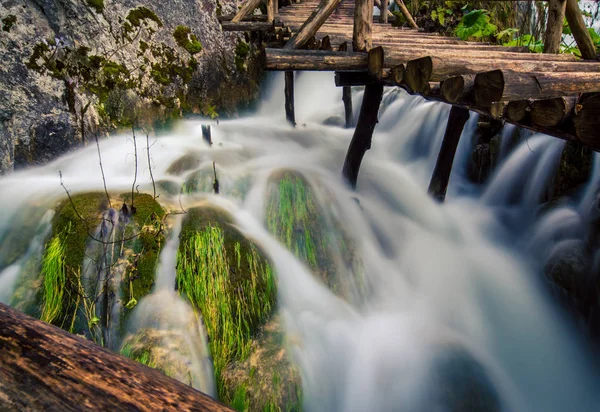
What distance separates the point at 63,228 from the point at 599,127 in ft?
13.6

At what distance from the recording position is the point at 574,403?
153 inches

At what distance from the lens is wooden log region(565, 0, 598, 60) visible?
3644mm

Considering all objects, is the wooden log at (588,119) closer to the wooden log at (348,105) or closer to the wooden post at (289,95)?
the wooden post at (289,95)

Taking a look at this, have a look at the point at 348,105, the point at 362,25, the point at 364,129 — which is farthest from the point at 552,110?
the point at 348,105

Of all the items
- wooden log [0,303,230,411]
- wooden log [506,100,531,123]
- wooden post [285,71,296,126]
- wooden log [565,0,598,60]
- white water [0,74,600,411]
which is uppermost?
wooden log [565,0,598,60]

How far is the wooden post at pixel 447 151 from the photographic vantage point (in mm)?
5410

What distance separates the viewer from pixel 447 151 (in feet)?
18.7

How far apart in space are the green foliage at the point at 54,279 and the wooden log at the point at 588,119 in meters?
3.87

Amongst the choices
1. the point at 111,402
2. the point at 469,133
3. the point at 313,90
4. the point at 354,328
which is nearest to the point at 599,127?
the point at 111,402

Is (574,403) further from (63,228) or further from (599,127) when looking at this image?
(63,228)

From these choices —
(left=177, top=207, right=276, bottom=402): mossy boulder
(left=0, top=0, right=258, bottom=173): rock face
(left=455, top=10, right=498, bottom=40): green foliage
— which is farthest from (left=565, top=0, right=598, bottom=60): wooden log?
(left=0, top=0, right=258, bottom=173): rock face

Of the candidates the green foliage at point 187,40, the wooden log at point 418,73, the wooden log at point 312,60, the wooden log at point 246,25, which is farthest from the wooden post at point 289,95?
the wooden log at point 418,73

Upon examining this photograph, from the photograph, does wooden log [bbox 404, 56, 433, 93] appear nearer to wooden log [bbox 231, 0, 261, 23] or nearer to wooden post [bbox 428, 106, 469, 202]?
wooden post [bbox 428, 106, 469, 202]

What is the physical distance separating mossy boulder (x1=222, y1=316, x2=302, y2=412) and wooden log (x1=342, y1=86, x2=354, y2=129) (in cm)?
694
